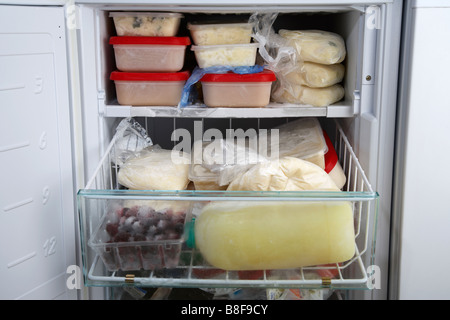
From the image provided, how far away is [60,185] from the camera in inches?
50.6

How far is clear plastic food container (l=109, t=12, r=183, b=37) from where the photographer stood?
4.45ft

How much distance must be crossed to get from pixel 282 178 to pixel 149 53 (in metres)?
0.48

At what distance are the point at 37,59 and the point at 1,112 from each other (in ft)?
0.48

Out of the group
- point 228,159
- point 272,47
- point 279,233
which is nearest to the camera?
point 279,233

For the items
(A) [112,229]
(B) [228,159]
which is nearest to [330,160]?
(B) [228,159]

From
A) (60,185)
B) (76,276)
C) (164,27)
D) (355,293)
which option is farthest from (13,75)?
(355,293)

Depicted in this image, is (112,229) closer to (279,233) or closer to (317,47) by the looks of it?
(279,233)

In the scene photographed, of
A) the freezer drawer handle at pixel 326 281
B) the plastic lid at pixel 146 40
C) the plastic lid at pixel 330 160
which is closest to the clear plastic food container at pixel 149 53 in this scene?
the plastic lid at pixel 146 40

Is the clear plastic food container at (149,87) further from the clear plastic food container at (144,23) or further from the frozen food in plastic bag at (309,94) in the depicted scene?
the frozen food in plastic bag at (309,94)

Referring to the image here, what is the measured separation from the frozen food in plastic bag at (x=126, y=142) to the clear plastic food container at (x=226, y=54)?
28cm

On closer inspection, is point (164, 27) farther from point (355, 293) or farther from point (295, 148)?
point (355, 293)

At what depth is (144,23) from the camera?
4.46 ft

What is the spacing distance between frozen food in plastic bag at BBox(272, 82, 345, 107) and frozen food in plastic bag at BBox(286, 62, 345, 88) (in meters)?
0.01

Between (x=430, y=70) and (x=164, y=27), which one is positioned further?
(x=164, y=27)
